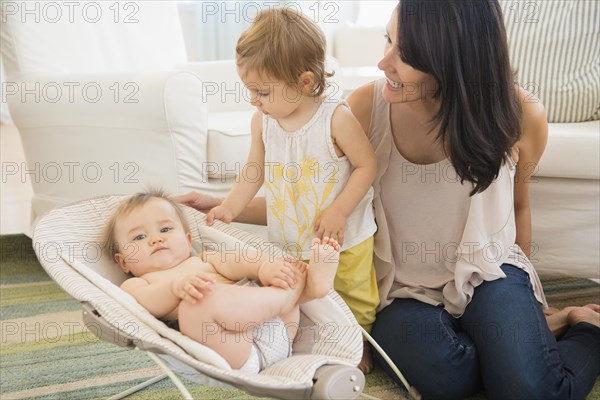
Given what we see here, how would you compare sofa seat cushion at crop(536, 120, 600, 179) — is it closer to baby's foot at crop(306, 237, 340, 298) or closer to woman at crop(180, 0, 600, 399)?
woman at crop(180, 0, 600, 399)

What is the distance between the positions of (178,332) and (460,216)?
2.12ft

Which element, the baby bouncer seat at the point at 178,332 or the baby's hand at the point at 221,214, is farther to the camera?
the baby's hand at the point at 221,214

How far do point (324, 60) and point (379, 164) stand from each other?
0.26 m

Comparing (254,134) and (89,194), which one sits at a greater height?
(254,134)

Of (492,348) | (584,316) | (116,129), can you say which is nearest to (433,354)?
(492,348)

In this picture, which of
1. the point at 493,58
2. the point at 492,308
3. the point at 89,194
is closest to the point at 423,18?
the point at 493,58

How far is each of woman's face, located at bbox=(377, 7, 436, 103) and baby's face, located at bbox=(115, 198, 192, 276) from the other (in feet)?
1.55

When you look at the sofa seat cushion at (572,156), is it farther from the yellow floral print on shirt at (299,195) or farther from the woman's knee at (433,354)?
the yellow floral print on shirt at (299,195)

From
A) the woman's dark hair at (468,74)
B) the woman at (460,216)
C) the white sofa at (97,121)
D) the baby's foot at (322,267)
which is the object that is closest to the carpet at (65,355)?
the woman at (460,216)

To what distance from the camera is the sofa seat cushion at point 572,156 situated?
5.49 feet

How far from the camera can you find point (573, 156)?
5.53ft

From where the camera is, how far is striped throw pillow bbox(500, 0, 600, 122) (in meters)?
1.96

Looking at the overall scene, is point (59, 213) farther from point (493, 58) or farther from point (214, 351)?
point (493, 58)

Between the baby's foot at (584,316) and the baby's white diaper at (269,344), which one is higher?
the baby's white diaper at (269,344)
